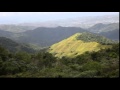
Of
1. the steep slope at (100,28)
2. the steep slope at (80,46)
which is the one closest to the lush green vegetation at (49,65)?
the steep slope at (80,46)

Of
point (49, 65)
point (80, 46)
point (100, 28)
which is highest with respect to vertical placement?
point (100, 28)

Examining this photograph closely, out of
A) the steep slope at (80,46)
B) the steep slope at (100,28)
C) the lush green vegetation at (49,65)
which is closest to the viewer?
the lush green vegetation at (49,65)

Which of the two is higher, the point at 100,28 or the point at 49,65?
the point at 100,28

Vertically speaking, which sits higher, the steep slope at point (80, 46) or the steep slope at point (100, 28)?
the steep slope at point (100, 28)

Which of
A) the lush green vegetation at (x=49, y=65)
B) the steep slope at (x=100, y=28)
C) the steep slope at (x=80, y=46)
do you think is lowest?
the lush green vegetation at (x=49, y=65)

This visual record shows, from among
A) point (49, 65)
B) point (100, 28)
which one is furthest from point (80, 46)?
point (100, 28)

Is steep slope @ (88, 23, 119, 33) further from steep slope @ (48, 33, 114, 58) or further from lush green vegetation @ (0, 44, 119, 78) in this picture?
lush green vegetation @ (0, 44, 119, 78)

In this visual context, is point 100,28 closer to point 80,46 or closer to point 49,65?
point 80,46

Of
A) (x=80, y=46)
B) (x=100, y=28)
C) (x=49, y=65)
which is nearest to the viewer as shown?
(x=49, y=65)

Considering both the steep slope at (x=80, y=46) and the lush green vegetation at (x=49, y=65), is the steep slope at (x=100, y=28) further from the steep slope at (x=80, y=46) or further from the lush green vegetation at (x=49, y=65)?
the lush green vegetation at (x=49, y=65)

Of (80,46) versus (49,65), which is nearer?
(49,65)
